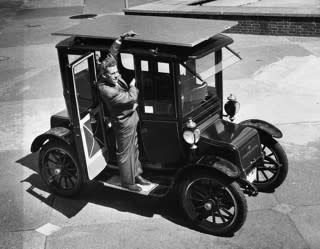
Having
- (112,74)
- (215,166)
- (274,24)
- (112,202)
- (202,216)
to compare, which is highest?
(112,74)

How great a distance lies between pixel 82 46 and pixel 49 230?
242 cm

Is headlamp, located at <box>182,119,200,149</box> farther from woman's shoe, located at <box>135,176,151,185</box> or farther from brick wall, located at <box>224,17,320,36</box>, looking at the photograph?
brick wall, located at <box>224,17,320,36</box>

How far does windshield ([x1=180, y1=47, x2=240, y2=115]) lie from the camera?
5613 millimetres

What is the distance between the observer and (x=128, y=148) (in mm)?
5977

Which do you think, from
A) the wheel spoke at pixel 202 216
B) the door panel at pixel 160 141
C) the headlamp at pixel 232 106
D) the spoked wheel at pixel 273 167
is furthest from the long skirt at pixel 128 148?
the spoked wheel at pixel 273 167

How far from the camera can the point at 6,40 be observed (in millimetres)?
16141

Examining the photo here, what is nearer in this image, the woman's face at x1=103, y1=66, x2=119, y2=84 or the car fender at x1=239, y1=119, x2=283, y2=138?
the woman's face at x1=103, y1=66, x2=119, y2=84

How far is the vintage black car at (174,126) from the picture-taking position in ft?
18.2

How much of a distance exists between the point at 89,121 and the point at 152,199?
148 cm


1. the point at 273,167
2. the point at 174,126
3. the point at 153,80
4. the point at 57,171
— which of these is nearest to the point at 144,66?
the point at 153,80

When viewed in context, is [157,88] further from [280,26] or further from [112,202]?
[280,26]

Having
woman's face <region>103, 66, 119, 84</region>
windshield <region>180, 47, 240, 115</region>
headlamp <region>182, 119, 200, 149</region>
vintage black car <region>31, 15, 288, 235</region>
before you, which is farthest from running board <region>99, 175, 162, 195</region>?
woman's face <region>103, 66, 119, 84</region>

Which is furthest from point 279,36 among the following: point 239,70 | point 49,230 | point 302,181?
point 49,230

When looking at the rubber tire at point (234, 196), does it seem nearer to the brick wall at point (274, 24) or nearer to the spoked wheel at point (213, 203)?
the spoked wheel at point (213, 203)
